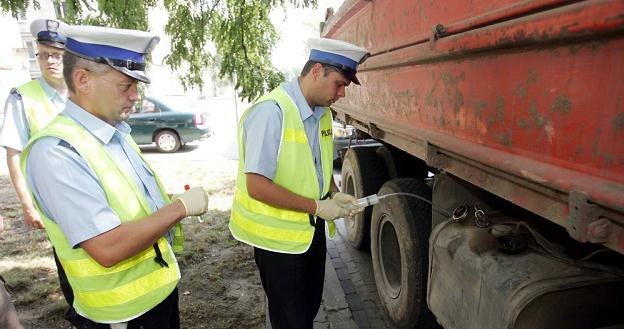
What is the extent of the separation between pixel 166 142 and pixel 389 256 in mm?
8562

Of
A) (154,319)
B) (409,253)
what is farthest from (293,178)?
(409,253)

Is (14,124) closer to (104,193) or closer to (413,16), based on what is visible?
(104,193)

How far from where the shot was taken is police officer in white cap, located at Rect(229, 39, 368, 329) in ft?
6.16

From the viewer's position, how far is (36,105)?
255 cm

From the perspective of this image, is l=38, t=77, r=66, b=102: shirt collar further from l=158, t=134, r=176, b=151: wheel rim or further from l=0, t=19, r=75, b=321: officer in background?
l=158, t=134, r=176, b=151: wheel rim

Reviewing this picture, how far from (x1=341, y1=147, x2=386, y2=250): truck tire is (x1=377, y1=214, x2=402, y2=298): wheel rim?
606 millimetres

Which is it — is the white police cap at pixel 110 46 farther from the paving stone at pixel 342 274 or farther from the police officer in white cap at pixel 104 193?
the paving stone at pixel 342 274

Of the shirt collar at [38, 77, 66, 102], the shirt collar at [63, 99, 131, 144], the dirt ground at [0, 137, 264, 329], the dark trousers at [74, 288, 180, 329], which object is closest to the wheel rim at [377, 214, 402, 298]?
the dirt ground at [0, 137, 264, 329]

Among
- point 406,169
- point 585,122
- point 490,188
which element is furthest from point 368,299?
point 585,122

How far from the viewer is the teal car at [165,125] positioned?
32.4ft

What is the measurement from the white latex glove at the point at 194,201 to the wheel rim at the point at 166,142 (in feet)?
30.7

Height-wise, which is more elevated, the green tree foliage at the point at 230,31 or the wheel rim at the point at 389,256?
the green tree foliage at the point at 230,31

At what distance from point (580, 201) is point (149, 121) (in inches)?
400

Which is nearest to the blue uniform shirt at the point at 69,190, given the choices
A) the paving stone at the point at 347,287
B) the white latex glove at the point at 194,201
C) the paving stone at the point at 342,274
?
the white latex glove at the point at 194,201
